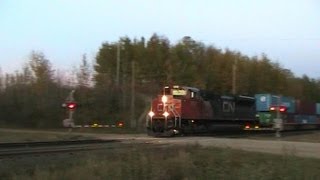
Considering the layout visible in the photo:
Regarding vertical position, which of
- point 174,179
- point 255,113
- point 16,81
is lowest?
point 174,179

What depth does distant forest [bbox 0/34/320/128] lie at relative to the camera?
199 ft

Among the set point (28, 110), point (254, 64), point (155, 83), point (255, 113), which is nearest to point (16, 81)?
point (28, 110)

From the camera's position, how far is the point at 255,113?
172ft

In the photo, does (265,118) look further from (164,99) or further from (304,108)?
(164,99)

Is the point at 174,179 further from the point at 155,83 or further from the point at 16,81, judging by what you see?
the point at 155,83

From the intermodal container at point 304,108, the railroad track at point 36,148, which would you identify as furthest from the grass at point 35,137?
the intermodal container at point 304,108

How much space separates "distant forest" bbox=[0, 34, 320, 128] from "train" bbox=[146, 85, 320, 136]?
8.18 m

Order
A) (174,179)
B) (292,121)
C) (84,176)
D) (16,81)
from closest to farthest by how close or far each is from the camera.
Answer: (84,176) → (174,179) → (292,121) → (16,81)

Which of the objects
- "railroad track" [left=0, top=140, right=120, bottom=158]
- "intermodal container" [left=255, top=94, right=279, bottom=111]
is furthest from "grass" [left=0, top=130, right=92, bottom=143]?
"intermodal container" [left=255, top=94, right=279, bottom=111]

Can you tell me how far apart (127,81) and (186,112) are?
34.8 metres

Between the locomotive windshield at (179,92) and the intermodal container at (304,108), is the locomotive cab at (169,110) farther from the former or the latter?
the intermodal container at (304,108)

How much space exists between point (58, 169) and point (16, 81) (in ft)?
182

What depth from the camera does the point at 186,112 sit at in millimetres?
40969

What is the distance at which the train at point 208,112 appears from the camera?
133 ft
